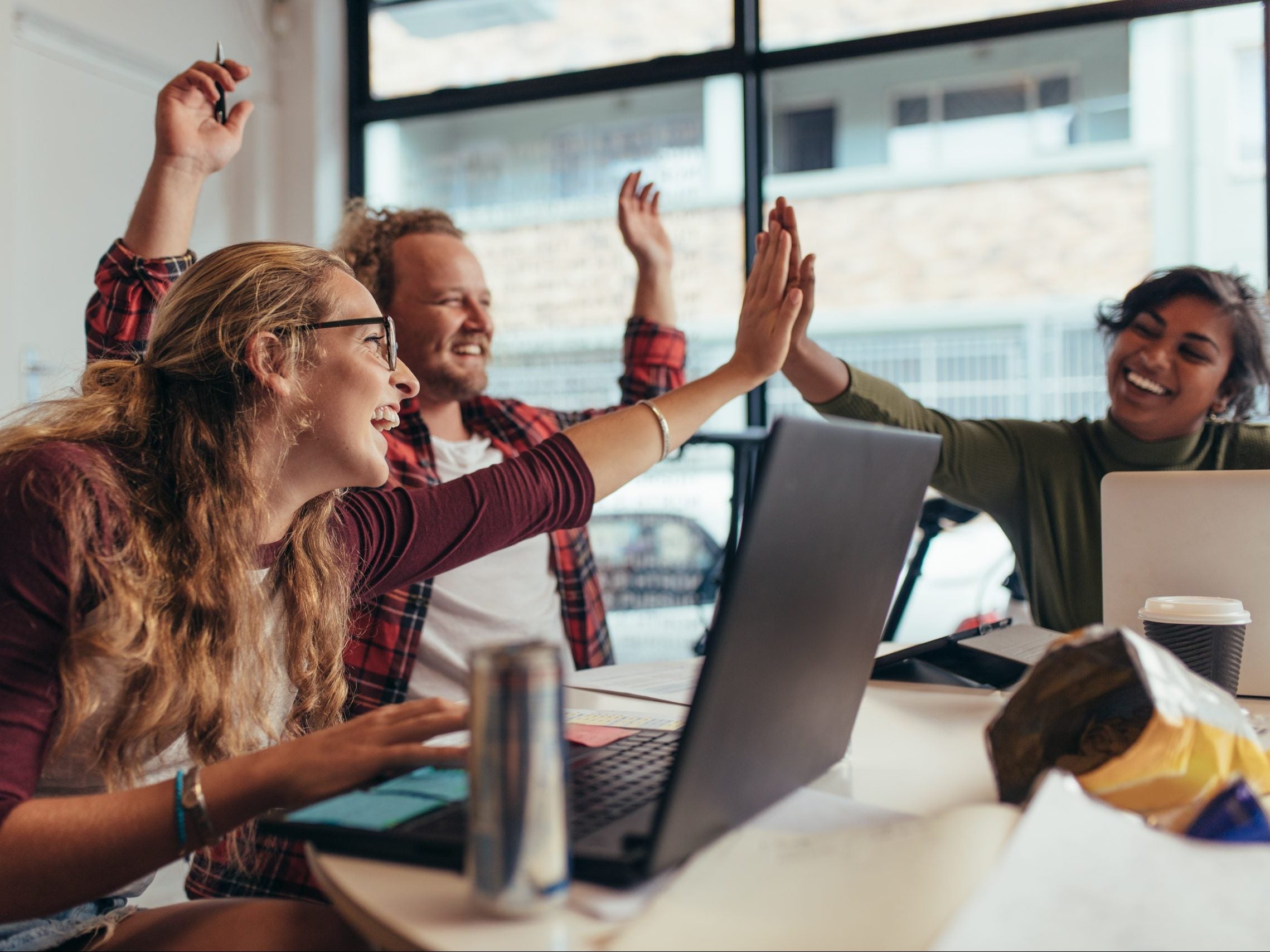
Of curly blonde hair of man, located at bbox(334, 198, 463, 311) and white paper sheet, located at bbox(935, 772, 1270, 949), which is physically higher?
curly blonde hair of man, located at bbox(334, 198, 463, 311)

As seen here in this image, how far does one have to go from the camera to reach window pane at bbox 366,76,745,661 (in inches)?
137

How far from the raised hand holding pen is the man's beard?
527mm

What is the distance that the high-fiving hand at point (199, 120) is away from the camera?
165 centimetres

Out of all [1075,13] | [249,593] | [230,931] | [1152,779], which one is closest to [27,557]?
[249,593]

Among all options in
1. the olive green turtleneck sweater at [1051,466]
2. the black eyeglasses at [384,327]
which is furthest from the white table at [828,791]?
the olive green turtleneck sweater at [1051,466]

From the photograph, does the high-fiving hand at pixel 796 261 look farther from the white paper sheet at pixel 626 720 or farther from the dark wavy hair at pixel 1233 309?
the dark wavy hair at pixel 1233 309

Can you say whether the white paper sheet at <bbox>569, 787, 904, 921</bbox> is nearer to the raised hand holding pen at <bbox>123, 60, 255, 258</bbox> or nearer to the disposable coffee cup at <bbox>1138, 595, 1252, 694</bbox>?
the disposable coffee cup at <bbox>1138, 595, 1252, 694</bbox>

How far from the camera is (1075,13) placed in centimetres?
304

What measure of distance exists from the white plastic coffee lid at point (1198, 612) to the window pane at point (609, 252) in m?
2.17

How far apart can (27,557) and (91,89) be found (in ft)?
9.46

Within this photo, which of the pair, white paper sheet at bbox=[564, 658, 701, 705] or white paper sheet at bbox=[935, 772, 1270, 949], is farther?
white paper sheet at bbox=[564, 658, 701, 705]

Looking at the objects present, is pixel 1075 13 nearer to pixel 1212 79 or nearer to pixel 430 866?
pixel 1212 79

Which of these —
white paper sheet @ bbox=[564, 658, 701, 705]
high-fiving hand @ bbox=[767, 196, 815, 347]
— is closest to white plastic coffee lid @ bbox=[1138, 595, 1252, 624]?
white paper sheet @ bbox=[564, 658, 701, 705]

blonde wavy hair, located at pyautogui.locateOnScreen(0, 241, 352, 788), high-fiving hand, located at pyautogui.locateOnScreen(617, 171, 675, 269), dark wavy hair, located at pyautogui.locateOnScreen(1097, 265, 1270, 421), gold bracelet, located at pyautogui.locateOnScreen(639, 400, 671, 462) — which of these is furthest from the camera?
high-fiving hand, located at pyautogui.locateOnScreen(617, 171, 675, 269)
